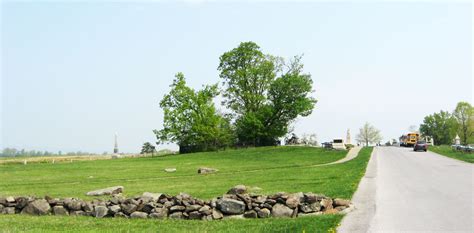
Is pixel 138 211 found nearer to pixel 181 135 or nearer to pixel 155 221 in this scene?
pixel 155 221

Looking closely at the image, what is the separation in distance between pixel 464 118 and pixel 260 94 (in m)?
70.8

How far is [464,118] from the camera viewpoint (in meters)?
125

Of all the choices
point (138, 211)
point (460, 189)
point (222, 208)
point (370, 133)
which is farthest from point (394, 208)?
point (370, 133)

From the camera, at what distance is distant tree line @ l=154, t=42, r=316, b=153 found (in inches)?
2953

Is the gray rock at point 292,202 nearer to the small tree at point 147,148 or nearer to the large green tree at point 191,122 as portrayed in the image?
the large green tree at point 191,122

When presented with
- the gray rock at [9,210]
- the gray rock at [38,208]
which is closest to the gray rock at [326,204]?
the gray rock at [38,208]

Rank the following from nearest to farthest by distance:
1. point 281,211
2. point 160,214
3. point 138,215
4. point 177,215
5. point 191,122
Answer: point 281,211 → point 177,215 → point 160,214 → point 138,215 → point 191,122

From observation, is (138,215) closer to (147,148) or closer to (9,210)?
(9,210)

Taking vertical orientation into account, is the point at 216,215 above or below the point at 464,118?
below

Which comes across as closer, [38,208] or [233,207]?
[233,207]

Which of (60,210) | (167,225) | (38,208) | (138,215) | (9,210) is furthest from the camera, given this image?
(9,210)

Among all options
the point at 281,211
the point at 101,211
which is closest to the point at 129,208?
the point at 101,211

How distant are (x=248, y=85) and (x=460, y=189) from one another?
58.9m

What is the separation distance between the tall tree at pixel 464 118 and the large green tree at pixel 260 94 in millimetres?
62018
